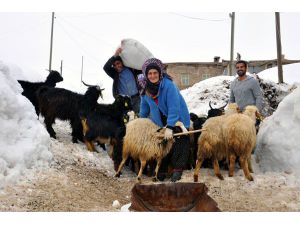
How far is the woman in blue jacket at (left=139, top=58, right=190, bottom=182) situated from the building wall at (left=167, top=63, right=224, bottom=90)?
564 inches

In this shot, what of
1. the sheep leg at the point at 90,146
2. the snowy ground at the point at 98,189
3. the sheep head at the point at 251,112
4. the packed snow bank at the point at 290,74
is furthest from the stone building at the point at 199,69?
the snowy ground at the point at 98,189

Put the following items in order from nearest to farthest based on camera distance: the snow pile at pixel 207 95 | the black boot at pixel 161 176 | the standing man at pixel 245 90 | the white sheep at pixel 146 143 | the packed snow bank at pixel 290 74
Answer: the white sheep at pixel 146 143
the black boot at pixel 161 176
the standing man at pixel 245 90
the snow pile at pixel 207 95
the packed snow bank at pixel 290 74

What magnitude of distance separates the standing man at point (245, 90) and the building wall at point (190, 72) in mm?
13203

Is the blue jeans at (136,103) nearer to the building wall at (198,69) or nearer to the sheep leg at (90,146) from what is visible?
the sheep leg at (90,146)

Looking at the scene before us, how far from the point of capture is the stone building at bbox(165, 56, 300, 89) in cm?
2022

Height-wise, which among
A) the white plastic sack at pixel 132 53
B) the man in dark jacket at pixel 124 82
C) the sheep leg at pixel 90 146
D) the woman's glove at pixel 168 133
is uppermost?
the white plastic sack at pixel 132 53

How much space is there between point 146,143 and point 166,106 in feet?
1.81

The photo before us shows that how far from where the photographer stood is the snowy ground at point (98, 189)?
4.09 meters

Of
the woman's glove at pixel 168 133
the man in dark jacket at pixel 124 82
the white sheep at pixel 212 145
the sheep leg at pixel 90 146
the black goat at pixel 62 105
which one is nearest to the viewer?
the woman's glove at pixel 168 133

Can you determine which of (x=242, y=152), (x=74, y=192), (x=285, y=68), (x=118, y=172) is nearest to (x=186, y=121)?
(x=242, y=152)

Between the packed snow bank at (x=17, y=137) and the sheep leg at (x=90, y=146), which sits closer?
the packed snow bank at (x=17, y=137)

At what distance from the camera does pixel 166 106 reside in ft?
17.3

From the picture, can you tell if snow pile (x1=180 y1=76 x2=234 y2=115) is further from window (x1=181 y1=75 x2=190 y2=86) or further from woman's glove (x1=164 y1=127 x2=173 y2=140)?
window (x1=181 y1=75 x2=190 y2=86)

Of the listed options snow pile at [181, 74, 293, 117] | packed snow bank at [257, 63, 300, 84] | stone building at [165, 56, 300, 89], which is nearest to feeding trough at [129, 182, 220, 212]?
snow pile at [181, 74, 293, 117]
